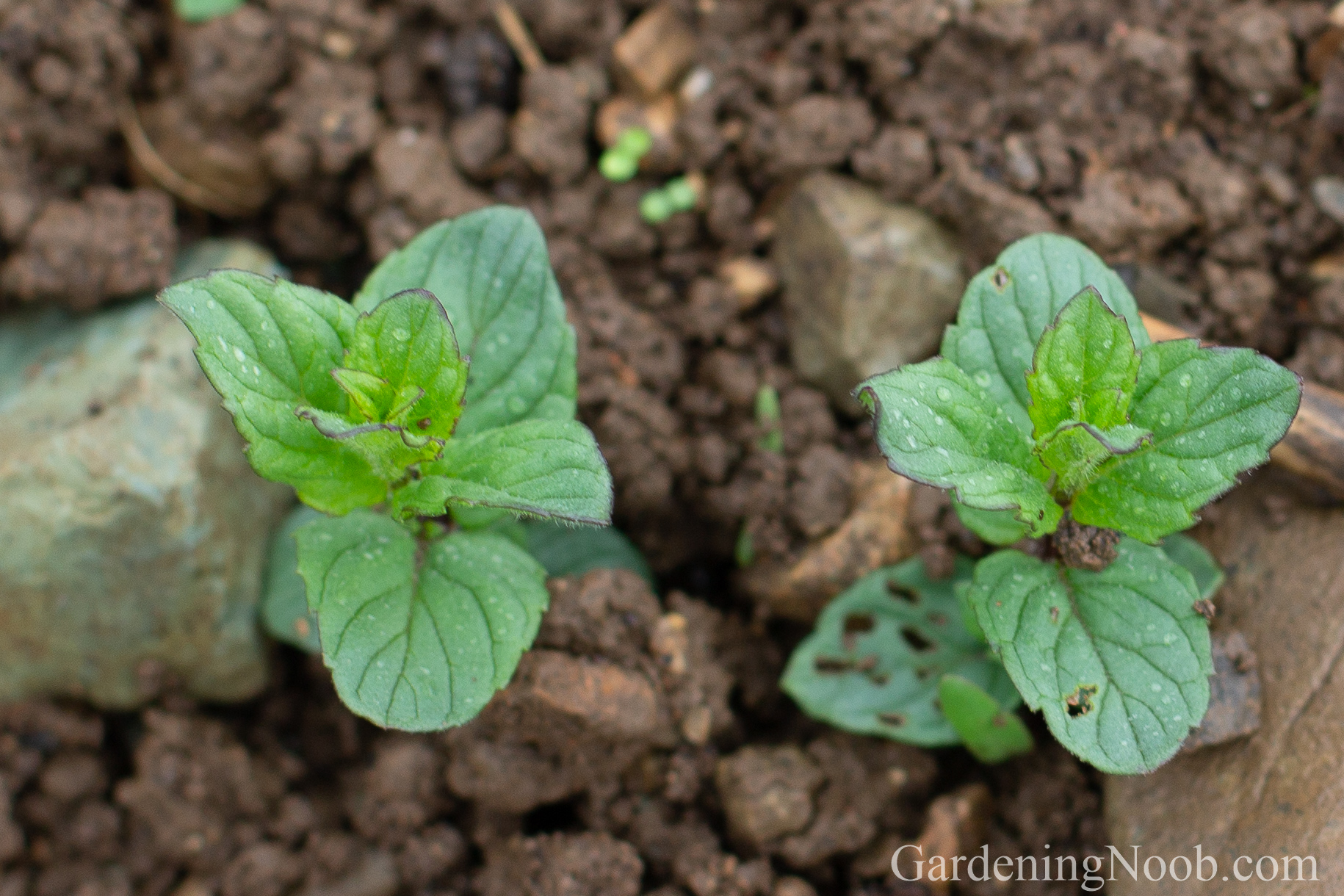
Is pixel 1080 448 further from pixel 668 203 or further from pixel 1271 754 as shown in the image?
pixel 668 203

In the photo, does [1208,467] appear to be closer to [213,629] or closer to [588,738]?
[588,738]

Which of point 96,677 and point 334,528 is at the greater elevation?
point 334,528

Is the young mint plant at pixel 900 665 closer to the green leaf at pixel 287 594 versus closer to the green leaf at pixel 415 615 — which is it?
the green leaf at pixel 415 615

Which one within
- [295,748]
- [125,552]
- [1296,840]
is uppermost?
[125,552]

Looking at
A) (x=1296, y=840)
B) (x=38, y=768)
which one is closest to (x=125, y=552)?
(x=38, y=768)

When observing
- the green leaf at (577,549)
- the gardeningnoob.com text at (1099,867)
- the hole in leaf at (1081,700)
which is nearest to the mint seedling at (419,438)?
the green leaf at (577,549)

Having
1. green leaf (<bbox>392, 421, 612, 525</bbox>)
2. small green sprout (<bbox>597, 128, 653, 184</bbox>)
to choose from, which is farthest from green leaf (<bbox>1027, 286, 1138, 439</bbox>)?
small green sprout (<bbox>597, 128, 653, 184</bbox>)
